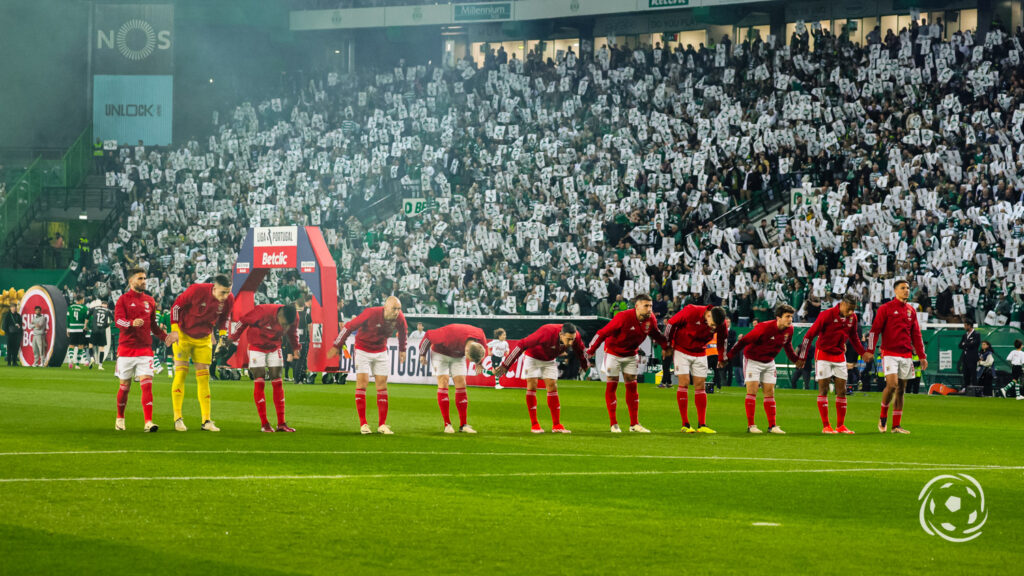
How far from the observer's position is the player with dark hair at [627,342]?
18.9m

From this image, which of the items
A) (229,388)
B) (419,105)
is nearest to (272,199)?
(419,105)

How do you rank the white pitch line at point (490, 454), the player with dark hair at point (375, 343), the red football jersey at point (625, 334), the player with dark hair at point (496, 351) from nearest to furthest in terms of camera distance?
the white pitch line at point (490, 454) < the player with dark hair at point (375, 343) < the red football jersey at point (625, 334) < the player with dark hair at point (496, 351)

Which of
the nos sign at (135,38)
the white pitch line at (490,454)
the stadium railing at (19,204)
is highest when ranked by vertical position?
the nos sign at (135,38)

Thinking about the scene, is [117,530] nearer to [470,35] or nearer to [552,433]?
[552,433]

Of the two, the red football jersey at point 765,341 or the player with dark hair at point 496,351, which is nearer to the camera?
the red football jersey at point 765,341

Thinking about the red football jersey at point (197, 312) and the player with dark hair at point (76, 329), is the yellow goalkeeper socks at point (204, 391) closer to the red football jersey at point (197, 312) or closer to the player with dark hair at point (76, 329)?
the red football jersey at point (197, 312)

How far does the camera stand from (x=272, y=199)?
161 feet

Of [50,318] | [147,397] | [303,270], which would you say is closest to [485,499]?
[147,397]

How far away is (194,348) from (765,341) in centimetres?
Result: 863

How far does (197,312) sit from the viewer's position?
18.2 meters

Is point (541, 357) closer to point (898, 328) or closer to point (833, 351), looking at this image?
point (833, 351)

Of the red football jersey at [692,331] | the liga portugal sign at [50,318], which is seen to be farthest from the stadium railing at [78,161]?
the red football jersey at [692,331]

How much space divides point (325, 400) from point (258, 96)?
32779 millimetres

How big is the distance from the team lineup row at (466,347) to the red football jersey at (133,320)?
1cm
